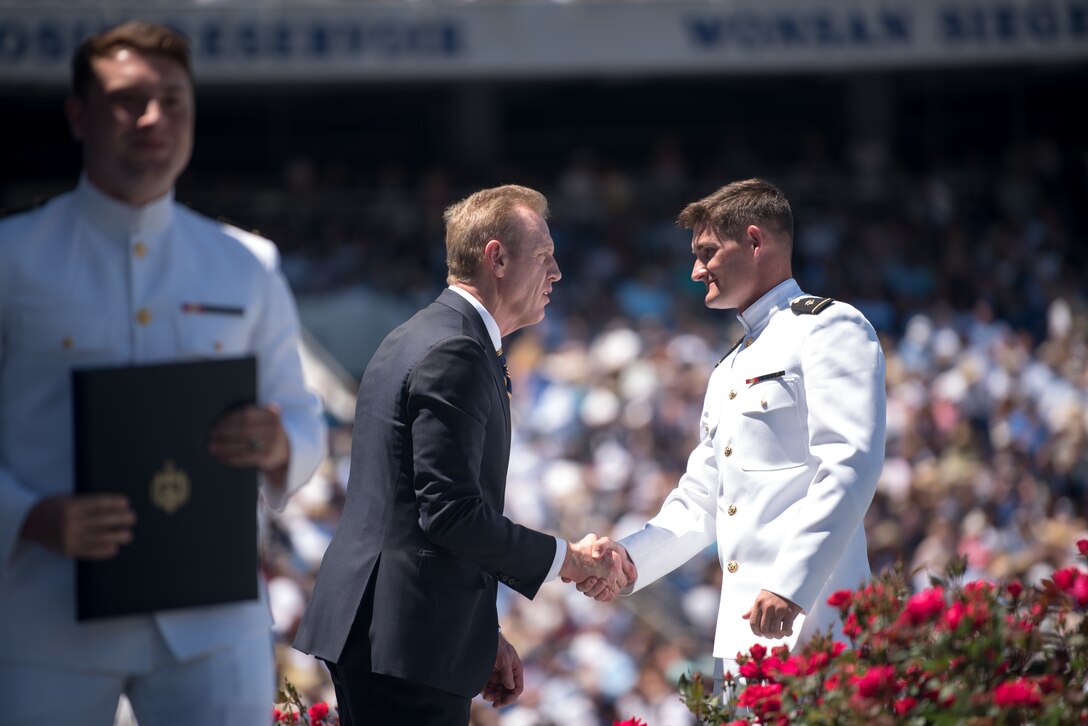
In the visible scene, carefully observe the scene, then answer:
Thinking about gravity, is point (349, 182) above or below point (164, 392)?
above

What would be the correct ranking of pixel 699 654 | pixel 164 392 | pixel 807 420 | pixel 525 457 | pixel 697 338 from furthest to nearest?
pixel 697 338 → pixel 525 457 → pixel 699 654 → pixel 807 420 → pixel 164 392

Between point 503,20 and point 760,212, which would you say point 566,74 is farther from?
point 760,212

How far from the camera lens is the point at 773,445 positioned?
3.46 metres

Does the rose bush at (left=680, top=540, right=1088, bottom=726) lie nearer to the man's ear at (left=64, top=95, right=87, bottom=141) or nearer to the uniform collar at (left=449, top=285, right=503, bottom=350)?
the uniform collar at (left=449, top=285, right=503, bottom=350)

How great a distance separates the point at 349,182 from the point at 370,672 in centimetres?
1617

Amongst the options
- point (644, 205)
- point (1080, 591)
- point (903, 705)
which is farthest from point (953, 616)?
point (644, 205)

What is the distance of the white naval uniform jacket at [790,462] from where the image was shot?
10.7 feet

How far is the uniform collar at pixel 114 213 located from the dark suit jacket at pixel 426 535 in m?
0.68

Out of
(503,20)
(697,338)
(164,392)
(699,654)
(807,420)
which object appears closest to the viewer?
(164,392)

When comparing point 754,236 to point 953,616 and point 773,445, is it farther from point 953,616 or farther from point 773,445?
point 953,616

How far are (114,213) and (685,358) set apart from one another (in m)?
10.4

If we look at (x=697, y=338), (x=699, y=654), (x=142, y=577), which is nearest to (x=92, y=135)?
(x=142, y=577)

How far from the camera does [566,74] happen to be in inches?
734

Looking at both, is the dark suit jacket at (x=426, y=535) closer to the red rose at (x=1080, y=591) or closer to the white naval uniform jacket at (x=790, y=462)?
the white naval uniform jacket at (x=790, y=462)
